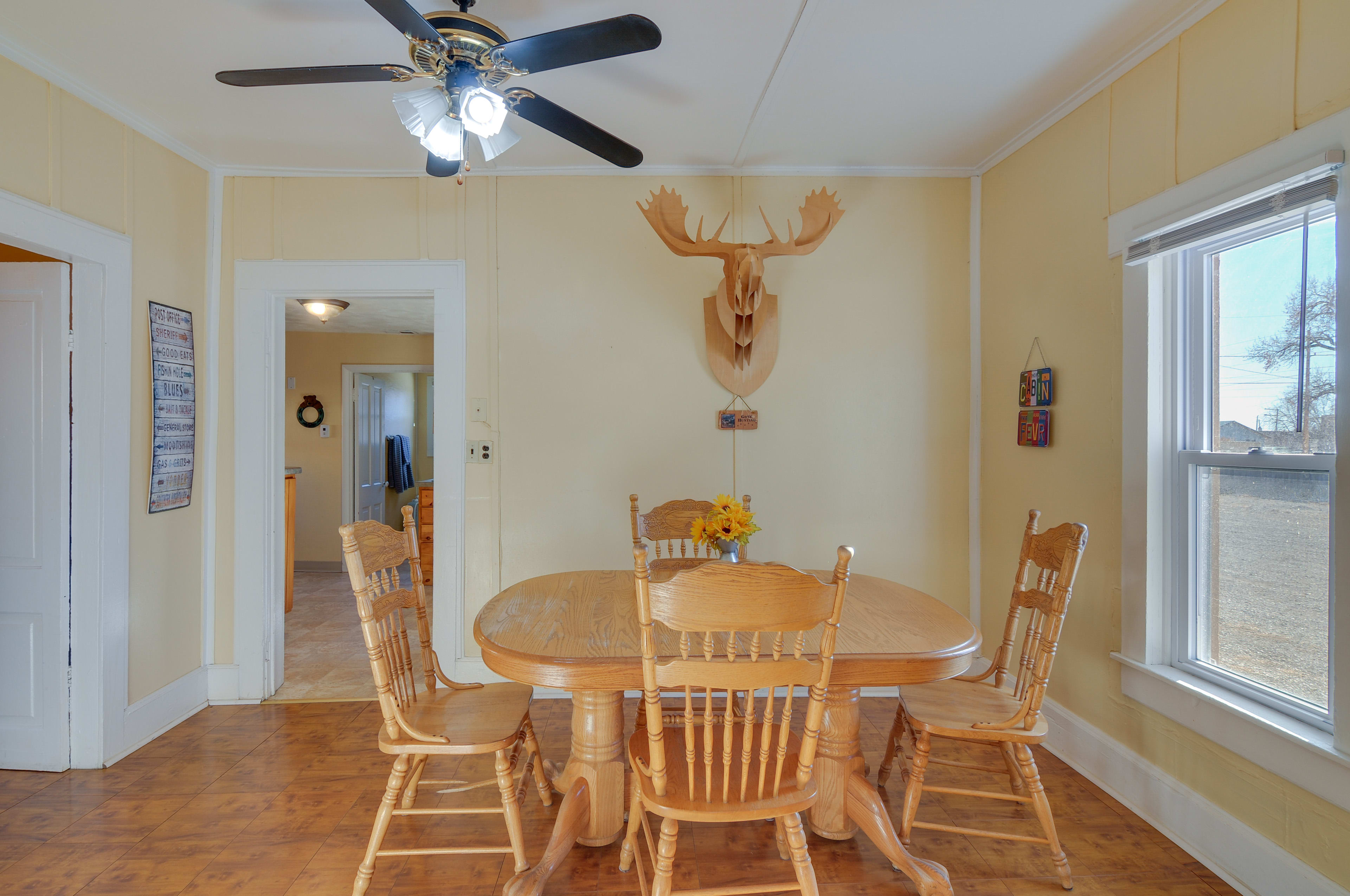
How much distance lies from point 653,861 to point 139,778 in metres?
2.20

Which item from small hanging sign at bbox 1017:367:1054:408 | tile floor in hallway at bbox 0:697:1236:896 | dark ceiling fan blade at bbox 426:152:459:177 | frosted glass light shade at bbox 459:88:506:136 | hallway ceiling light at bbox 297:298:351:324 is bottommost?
tile floor in hallway at bbox 0:697:1236:896

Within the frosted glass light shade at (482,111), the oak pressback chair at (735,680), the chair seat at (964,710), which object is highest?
the frosted glass light shade at (482,111)

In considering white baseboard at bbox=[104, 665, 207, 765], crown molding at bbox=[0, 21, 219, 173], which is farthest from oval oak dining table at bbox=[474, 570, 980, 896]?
crown molding at bbox=[0, 21, 219, 173]

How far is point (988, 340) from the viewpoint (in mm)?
3309

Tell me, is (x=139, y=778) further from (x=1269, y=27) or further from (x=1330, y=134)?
(x=1269, y=27)

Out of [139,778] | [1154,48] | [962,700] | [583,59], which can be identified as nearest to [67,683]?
[139,778]

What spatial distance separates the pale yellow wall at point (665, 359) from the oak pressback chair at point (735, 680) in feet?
5.83

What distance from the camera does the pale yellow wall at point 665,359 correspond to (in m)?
3.34

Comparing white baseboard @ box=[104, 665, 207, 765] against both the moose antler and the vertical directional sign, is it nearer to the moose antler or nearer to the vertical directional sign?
the vertical directional sign

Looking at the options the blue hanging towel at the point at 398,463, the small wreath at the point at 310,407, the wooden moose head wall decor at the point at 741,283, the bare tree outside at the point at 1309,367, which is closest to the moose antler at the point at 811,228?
the wooden moose head wall decor at the point at 741,283

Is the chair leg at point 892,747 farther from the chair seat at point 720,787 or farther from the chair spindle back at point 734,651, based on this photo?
the chair spindle back at point 734,651

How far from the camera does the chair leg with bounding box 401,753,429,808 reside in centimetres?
197

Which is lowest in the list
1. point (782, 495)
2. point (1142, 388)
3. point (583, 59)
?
point (782, 495)

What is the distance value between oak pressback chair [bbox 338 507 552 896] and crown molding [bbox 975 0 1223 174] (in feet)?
9.54
